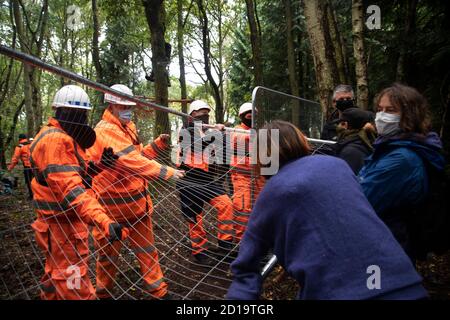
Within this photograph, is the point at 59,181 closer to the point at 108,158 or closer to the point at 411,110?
the point at 108,158

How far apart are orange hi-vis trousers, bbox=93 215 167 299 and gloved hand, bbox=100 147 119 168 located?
561 mm

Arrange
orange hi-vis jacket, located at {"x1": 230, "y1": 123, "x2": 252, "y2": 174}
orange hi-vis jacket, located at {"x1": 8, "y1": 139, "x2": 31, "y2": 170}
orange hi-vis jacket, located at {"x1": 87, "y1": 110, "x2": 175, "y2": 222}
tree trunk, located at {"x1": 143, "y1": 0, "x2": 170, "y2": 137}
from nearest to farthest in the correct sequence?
orange hi-vis jacket, located at {"x1": 87, "y1": 110, "x2": 175, "y2": 222}
orange hi-vis jacket, located at {"x1": 8, "y1": 139, "x2": 31, "y2": 170}
orange hi-vis jacket, located at {"x1": 230, "y1": 123, "x2": 252, "y2": 174}
tree trunk, located at {"x1": 143, "y1": 0, "x2": 170, "y2": 137}

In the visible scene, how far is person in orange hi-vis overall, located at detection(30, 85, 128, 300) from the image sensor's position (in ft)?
7.51

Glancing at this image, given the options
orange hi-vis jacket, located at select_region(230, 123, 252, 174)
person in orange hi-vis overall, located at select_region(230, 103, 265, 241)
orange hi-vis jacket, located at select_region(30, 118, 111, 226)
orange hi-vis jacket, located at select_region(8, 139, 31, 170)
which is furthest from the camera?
orange hi-vis jacket, located at select_region(230, 123, 252, 174)

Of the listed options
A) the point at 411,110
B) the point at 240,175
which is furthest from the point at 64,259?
the point at 411,110

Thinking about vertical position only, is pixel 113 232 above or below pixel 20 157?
below

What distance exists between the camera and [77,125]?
257 centimetres

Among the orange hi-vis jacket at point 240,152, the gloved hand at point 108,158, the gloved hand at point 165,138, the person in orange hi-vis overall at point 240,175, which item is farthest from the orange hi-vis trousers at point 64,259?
the orange hi-vis jacket at point 240,152

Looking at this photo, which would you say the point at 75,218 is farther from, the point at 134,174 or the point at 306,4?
the point at 306,4

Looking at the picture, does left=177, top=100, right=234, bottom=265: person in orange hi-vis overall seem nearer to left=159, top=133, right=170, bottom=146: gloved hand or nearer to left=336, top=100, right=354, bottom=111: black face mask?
left=159, top=133, right=170, bottom=146: gloved hand

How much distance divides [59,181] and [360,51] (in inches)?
137

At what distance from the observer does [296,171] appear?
4.35 feet

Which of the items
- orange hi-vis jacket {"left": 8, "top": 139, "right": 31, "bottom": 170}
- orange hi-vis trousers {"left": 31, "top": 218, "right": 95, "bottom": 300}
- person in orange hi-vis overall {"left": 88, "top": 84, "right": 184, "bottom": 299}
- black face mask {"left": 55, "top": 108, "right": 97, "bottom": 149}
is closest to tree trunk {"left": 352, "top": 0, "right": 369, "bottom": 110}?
person in orange hi-vis overall {"left": 88, "top": 84, "right": 184, "bottom": 299}

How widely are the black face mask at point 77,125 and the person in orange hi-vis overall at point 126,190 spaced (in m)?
0.21
